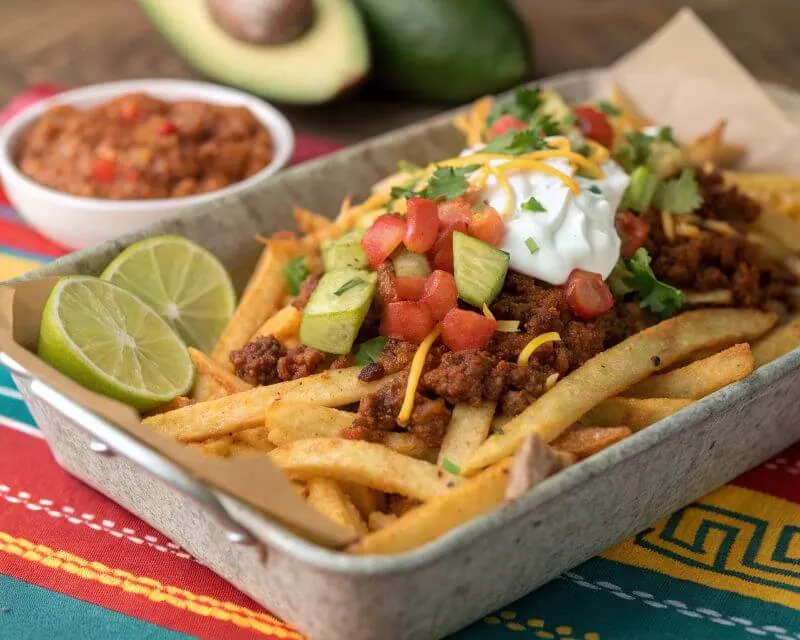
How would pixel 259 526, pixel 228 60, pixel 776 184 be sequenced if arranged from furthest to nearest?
pixel 228 60 → pixel 776 184 → pixel 259 526

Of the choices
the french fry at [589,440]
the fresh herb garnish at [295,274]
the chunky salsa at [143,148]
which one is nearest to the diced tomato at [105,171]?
the chunky salsa at [143,148]

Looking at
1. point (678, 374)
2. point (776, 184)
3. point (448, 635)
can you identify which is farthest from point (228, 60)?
point (448, 635)

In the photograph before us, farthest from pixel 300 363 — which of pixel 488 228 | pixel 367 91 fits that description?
pixel 367 91

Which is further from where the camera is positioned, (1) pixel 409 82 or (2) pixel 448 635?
(1) pixel 409 82

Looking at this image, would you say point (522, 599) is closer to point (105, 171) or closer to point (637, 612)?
point (637, 612)

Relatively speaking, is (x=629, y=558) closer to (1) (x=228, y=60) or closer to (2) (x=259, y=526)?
(2) (x=259, y=526)

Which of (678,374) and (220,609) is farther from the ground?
(678,374)
